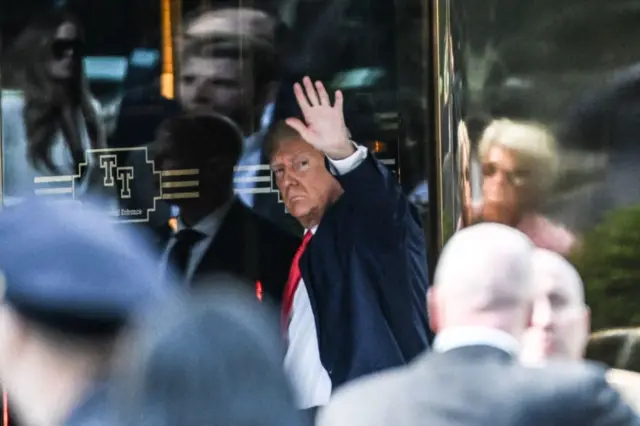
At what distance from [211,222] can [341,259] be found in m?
0.54

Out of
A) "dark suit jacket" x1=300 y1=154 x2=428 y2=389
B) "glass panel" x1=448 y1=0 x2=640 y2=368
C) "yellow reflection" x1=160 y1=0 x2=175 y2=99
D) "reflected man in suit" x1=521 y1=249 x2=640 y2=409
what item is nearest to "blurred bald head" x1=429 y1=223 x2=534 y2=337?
"reflected man in suit" x1=521 y1=249 x2=640 y2=409

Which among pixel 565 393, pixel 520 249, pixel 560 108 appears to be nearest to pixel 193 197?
pixel 560 108

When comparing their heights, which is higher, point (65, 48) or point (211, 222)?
point (65, 48)

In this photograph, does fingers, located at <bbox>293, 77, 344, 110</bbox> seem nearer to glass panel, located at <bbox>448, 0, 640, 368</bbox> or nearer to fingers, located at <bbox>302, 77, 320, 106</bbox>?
fingers, located at <bbox>302, 77, 320, 106</bbox>

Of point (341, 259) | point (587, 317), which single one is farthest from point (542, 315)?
point (341, 259)

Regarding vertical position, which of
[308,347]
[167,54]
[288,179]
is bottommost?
[308,347]

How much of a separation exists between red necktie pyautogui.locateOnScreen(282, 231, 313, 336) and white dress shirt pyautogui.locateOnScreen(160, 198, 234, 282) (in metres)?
0.32

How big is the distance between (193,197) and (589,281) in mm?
1522

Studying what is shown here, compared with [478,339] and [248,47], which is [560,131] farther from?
[478,339]

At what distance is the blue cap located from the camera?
2.33 m

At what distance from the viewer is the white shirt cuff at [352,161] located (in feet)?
15.6

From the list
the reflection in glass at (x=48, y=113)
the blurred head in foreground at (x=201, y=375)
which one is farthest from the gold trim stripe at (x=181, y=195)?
the blurred head in foreground at (x=201, y=375)

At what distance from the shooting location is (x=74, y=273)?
7.66 ft

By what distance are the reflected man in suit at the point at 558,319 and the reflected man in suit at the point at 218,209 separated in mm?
1091
